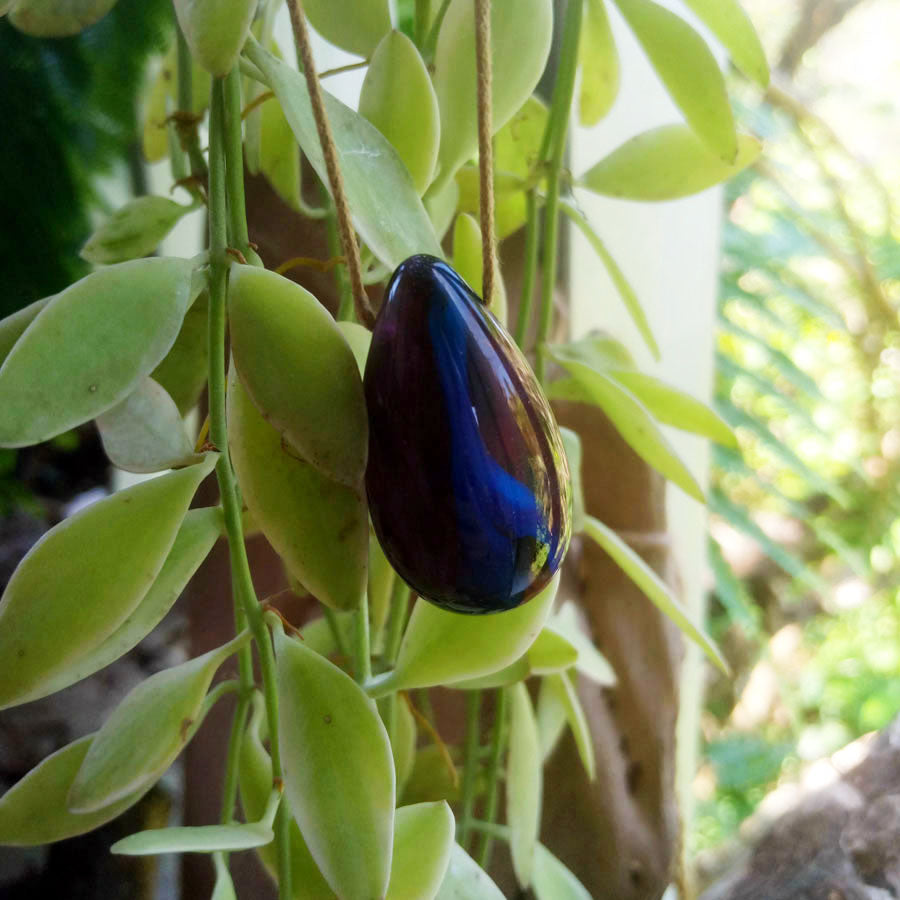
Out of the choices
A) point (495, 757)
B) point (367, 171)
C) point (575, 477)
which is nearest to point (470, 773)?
point (495, 757)

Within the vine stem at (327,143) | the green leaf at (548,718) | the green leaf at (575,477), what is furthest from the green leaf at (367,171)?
the green leaf at (548,718)

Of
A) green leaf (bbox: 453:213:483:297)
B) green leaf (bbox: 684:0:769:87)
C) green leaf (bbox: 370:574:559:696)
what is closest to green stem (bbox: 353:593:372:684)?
green leaf (bbox: 370:574:559:696)

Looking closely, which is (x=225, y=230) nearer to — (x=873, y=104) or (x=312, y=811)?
(x=312, y=811)

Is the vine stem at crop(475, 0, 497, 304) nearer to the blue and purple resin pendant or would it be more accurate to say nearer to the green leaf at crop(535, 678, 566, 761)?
the blue and purple resin pendant

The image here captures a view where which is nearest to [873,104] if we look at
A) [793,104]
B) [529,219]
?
[793,104]

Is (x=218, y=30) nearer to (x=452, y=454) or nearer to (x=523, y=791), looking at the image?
(x=452, y=454)
